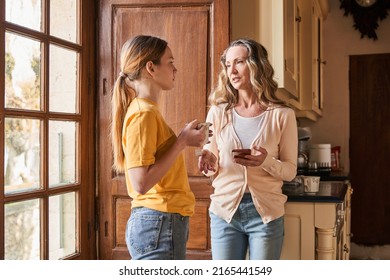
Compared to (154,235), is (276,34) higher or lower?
higher

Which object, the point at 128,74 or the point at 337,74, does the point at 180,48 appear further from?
the point at 337,74

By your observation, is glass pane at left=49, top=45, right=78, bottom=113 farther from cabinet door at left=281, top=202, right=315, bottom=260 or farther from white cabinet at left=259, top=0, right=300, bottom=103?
cabinet door at left=281, top=202, right=315, bottom=260

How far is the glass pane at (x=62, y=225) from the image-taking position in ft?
4.19

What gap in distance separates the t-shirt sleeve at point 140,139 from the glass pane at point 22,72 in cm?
36

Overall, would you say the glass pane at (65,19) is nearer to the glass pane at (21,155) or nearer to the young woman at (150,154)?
the glass pane at (21,155)

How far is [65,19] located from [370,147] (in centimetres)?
193

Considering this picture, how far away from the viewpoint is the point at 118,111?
0.90 metres

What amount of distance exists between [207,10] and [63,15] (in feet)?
1.22

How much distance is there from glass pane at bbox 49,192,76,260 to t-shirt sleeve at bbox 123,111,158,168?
1.59 ft

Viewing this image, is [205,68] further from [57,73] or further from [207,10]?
[57,73]

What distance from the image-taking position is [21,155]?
1.13m

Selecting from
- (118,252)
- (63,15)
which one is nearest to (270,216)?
(118,252)

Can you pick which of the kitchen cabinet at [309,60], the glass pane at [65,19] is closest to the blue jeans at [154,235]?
the glass pane at [65,19]

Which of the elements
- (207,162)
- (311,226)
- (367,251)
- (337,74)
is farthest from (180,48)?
(367,251)
